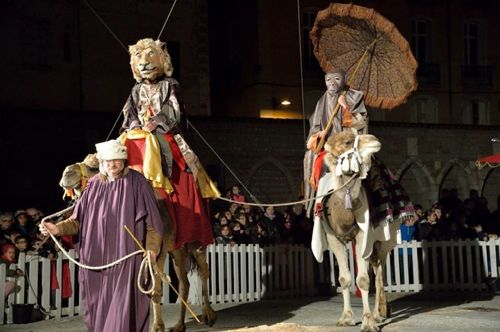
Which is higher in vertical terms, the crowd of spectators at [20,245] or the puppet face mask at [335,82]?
the puppet face mask at [335,82]

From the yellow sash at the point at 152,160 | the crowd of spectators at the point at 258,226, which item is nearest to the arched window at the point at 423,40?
the crowd of spectators at the point at 258,226

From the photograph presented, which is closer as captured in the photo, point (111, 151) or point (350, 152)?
point (111, 151)

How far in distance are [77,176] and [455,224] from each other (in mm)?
9648

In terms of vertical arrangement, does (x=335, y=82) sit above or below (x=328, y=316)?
above

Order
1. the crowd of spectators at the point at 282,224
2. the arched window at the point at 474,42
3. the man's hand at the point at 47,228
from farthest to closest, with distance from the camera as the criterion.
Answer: the arched window at the point at 474,42 → the crowd of spectators at the point at 282,224 → the man's hand at the point at 47,228

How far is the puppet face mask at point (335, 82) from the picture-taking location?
34.3 feet

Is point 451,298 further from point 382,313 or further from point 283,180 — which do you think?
point 283,180

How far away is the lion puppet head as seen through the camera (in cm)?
953

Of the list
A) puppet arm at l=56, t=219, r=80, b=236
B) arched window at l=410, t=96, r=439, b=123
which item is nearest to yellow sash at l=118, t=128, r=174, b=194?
puppet arm at l=56, t=219, r=80, b=236

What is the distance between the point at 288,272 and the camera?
1505 cm

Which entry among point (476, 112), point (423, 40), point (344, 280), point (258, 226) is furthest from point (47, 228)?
point (476, 112)

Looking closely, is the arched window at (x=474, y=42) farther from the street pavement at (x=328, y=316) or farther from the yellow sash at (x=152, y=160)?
the yellow sash at (x=152, y=160)

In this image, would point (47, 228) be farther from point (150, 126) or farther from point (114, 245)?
point (150, 126)

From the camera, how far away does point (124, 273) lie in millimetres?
7516
